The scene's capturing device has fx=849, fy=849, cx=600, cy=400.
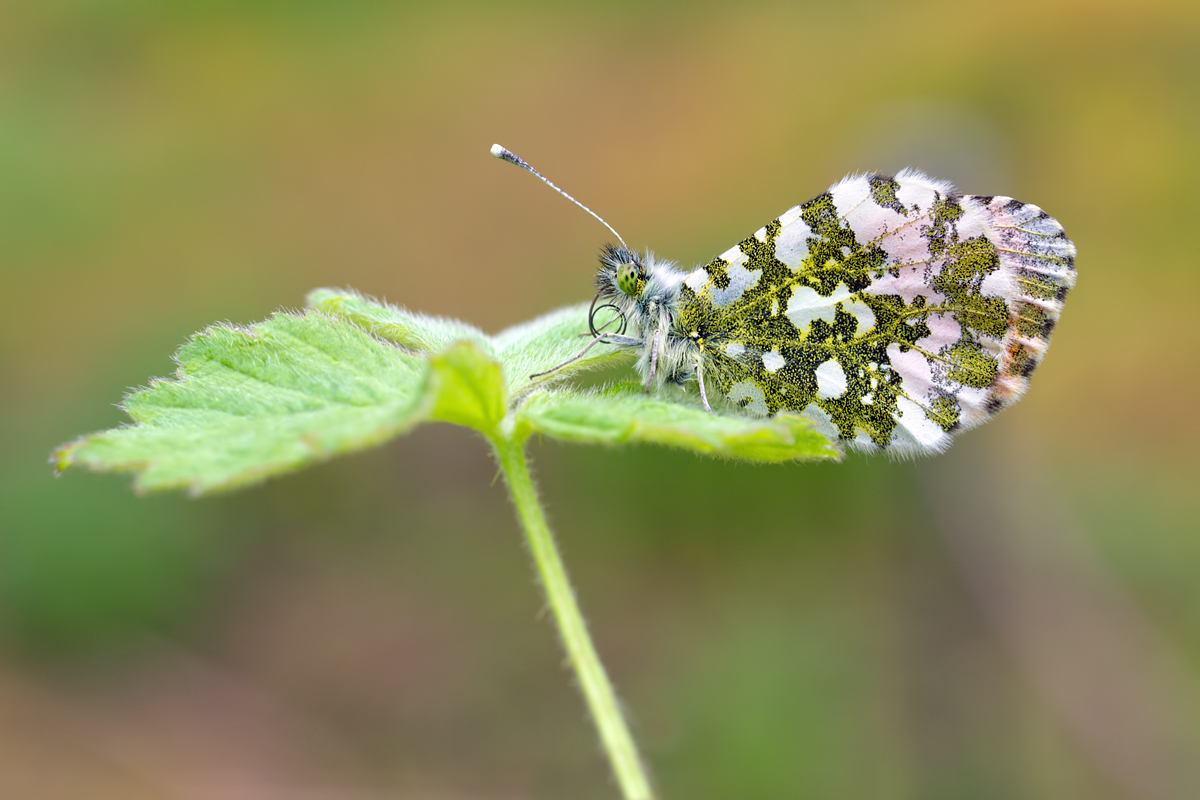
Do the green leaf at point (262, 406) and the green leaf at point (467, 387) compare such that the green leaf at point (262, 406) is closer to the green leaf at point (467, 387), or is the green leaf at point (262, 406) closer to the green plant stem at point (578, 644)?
the green leaf at point (467, 387)

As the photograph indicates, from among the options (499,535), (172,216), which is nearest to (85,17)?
(172,216)

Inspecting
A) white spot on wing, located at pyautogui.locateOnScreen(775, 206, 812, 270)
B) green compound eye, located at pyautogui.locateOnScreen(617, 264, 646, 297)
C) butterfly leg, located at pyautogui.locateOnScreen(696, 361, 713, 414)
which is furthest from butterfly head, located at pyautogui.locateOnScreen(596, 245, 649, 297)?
white spot on wing, located at pyautogui.locateOnScreen(775, 206, 812, 270)

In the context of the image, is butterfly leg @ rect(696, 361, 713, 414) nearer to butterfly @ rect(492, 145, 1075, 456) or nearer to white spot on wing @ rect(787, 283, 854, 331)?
butterfly @ rect(492, 145, 1075, 456)

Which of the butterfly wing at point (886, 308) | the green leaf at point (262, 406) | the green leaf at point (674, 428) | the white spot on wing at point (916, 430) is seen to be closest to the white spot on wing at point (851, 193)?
the butterfly wing at point (886, 308)

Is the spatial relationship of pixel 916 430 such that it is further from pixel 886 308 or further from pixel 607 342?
pixel 607 342

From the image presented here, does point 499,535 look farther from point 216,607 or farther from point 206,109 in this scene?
point 206,109

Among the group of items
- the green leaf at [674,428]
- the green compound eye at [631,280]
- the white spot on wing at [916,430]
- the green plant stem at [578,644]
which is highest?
the green compound eye at [631,280]
